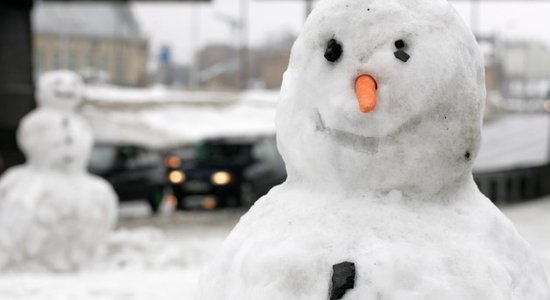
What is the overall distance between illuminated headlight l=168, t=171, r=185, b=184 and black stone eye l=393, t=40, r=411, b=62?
427 inches

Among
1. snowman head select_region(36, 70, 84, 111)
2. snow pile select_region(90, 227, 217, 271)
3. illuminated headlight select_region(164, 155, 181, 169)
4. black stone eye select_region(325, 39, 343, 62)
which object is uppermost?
black stone eye select_region(325, 39, 343, 62)

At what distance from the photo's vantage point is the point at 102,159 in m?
13.1

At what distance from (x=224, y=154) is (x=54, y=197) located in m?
6.04

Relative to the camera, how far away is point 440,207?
3002mm

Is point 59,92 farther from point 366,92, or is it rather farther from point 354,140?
point 366,92

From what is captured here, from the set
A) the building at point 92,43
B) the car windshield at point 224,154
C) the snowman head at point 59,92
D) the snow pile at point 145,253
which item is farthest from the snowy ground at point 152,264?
the building at point 92,43

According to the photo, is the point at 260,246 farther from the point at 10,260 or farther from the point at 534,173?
the point at 534,173

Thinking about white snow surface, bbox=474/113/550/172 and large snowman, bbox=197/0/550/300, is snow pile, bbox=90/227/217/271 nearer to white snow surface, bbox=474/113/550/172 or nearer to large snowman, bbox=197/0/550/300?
large snowman, bbox=197/0/550/300

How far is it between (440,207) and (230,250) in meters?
0.80

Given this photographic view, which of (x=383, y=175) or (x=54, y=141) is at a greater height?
(x=383, y=175)

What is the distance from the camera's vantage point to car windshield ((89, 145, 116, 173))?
12953mm

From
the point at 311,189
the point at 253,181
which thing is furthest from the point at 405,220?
the point at 253,181

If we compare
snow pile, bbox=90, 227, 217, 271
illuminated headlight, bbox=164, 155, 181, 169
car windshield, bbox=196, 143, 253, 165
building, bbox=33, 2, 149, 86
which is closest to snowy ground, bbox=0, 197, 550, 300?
snow pile, bbox=90, 227, 217, 271

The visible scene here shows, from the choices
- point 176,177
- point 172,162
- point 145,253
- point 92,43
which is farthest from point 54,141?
point 92,43
